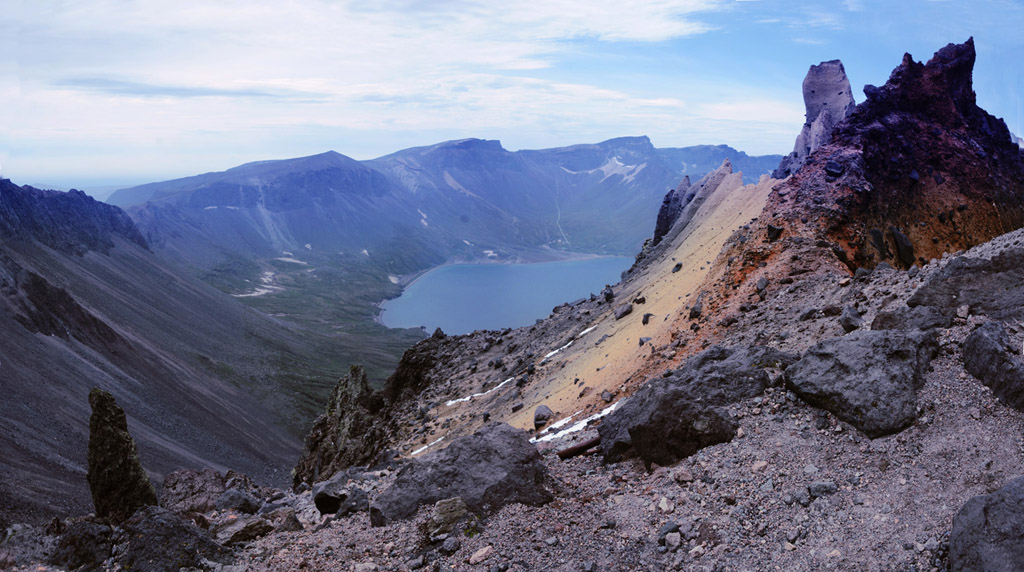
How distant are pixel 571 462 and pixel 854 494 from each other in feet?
15.8

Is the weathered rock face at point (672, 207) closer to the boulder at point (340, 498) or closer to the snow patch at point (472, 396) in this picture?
the snow patch at point (472, 396)

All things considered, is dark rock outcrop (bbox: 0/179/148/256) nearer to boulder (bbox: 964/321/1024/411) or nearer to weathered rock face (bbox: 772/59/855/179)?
weathered rock face (bbox: 772/59/855/179)

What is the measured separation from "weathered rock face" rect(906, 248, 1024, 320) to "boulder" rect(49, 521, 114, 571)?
48.0 feet

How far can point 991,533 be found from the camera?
6.78 meters

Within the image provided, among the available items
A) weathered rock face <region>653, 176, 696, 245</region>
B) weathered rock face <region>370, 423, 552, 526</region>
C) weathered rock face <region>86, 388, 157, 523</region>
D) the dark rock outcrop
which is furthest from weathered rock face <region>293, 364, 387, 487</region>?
the dark rock outcrop

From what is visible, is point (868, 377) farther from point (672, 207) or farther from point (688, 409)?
point (672, 207)

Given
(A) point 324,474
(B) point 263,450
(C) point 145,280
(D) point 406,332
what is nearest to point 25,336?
(B) point 263,450

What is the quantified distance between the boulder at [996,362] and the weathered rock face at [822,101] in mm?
32642

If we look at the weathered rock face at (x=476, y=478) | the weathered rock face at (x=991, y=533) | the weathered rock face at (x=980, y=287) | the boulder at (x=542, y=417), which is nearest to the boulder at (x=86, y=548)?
the weathered rock face at (x=476, y=478)

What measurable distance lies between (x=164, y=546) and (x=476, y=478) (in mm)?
5286

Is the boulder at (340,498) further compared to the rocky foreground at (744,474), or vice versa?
the boulder at (340,498)

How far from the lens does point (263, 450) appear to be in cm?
6938

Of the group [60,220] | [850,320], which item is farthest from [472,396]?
[60,220]

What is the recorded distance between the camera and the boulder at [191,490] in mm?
21156
